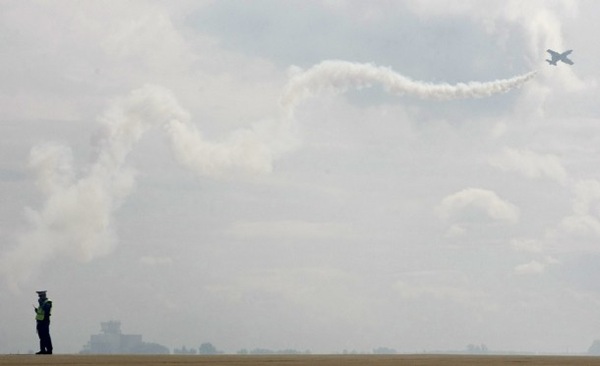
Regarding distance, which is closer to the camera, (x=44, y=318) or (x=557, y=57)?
(x=44, y=318)

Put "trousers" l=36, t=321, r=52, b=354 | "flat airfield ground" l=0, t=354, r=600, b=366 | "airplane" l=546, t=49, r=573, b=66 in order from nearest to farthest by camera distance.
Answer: "flat airfield ground" l=0, t=354, r=600, b=366 < "trousers" l=36, t=321, r=52, b=354 < "airplane" l=546, t=49, r=573, b=66

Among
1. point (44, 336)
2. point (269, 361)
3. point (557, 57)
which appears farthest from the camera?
point (557, 57)

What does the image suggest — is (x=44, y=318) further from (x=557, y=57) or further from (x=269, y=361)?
(x=557, y=57)

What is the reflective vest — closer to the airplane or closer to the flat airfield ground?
the flat airfield ground

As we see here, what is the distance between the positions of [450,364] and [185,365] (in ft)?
26.7

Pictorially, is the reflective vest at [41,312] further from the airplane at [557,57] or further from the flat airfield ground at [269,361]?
the airplane at [557,57]

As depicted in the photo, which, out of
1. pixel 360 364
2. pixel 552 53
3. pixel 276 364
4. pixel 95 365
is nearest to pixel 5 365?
pixel 95 365

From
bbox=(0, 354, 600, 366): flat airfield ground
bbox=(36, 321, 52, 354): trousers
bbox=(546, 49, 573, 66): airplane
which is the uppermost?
bbox=(546, 49, 573, 66): airplane

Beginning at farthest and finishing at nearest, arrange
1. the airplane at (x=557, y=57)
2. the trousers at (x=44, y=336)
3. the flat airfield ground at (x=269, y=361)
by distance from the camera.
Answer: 1. the airplane at (x=557, y=57)
2. the trousers at (x=44, y=336)
3. the flat airfield ground at (x=269, y=361)

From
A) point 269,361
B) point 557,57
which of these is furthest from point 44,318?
point 557,57

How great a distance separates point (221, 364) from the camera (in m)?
32.9

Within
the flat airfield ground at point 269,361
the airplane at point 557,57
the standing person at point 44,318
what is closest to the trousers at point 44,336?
the standing person at point 44,318

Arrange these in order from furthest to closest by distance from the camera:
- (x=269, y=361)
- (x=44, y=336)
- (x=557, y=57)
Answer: (x=557, y=57)
(x=44, y=336)
(x=269, y=361)

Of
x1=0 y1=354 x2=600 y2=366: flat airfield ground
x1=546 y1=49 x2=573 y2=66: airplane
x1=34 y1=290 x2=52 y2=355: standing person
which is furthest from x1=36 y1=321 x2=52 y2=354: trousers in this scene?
x1=546 y1=49 x2=573 y2=66: airplane
